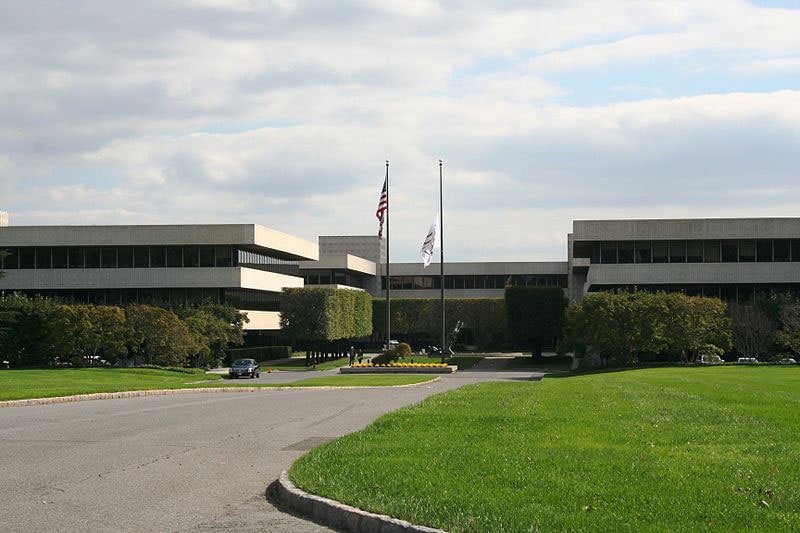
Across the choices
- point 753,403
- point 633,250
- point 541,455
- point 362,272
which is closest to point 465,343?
point 362,272

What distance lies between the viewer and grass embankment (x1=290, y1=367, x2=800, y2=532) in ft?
31.0

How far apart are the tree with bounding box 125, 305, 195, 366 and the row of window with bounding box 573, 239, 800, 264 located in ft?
114

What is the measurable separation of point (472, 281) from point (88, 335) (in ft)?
233

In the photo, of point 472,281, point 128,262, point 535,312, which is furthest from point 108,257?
point 472,281

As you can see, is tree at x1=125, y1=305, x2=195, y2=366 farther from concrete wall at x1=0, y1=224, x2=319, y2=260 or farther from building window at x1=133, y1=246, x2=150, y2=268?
building window at x1=133, y1=246, x2=150, y2=268

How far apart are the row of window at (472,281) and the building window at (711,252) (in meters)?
46.5

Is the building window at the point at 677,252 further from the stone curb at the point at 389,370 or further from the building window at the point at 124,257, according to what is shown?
the building window at the point at 124,257

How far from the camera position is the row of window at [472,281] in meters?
124

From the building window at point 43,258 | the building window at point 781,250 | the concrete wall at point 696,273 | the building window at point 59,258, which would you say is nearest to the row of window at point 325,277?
the building window at point 59,258

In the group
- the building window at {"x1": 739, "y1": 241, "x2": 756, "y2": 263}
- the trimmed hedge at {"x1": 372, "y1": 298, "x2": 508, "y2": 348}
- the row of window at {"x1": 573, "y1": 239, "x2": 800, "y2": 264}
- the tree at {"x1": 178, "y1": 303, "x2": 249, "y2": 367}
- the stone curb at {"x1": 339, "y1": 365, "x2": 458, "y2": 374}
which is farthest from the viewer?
the trimmed hedge at {"x1": 372, "y1": 298, "x2": 508, "y2": 348}

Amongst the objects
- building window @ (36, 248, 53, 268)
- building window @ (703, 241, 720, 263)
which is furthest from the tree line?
building window @ (703, 241, 720, 263)

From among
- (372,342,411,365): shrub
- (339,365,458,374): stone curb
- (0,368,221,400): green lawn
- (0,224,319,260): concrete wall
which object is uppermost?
(0,224,319,260): concrete wall

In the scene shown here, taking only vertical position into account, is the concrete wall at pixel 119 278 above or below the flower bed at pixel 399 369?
above

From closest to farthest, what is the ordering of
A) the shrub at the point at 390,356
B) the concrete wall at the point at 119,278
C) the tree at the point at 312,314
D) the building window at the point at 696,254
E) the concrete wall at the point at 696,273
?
the shrub at the point at 390,356
the concrete wall at the point at 696,273
the building window at the point at 696,254
the concrete wall at the point at 119,278
the tree at the point at 312,314
